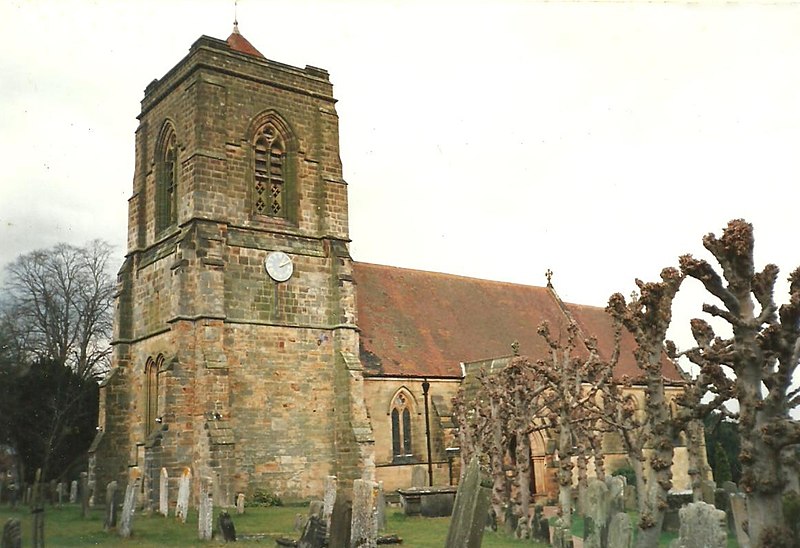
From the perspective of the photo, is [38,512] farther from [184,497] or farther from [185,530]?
[184,497]

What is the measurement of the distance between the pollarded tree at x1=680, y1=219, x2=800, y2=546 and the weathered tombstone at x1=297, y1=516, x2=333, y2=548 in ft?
23.3

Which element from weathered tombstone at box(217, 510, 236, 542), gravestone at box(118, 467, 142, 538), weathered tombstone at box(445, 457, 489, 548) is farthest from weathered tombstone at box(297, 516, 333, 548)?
weathered tombstone at box(445, 457, 489, 548)

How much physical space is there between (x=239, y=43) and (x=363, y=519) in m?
21.5

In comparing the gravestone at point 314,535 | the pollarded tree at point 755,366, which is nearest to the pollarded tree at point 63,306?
the gravestone at point 314,535

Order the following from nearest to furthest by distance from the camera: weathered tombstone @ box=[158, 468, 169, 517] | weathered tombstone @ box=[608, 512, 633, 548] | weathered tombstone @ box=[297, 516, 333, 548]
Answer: weathered tombstone @ box=[608, 512, 633, 548] → weathered tombstone @ box=[297, 516, 333, 548] → weathered tombstone @ box=[158, 468, 169, 517]

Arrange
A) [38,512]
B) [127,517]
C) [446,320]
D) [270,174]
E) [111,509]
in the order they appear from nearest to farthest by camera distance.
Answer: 1. [38,512]
2. [127,517]
3. [111,509]
4. [270,174]
5. [446,320]

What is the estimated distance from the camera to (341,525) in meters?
11.8

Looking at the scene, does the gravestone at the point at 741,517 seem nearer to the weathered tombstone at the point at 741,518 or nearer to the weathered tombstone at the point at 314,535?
the weathered tombstone at the point at 741,518

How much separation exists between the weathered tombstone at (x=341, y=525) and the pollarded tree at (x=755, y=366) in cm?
572

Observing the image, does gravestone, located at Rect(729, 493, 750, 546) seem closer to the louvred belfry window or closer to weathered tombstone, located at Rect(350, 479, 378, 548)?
weathered tombstone, located at Rect(350, 479, 378, 548)

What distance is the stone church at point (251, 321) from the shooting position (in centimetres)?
2341

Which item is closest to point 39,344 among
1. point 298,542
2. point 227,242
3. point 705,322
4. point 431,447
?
point 227,242

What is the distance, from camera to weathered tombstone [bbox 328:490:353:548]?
11750 mm

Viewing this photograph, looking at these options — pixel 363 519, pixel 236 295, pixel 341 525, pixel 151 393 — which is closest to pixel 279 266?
pixel 236 295
